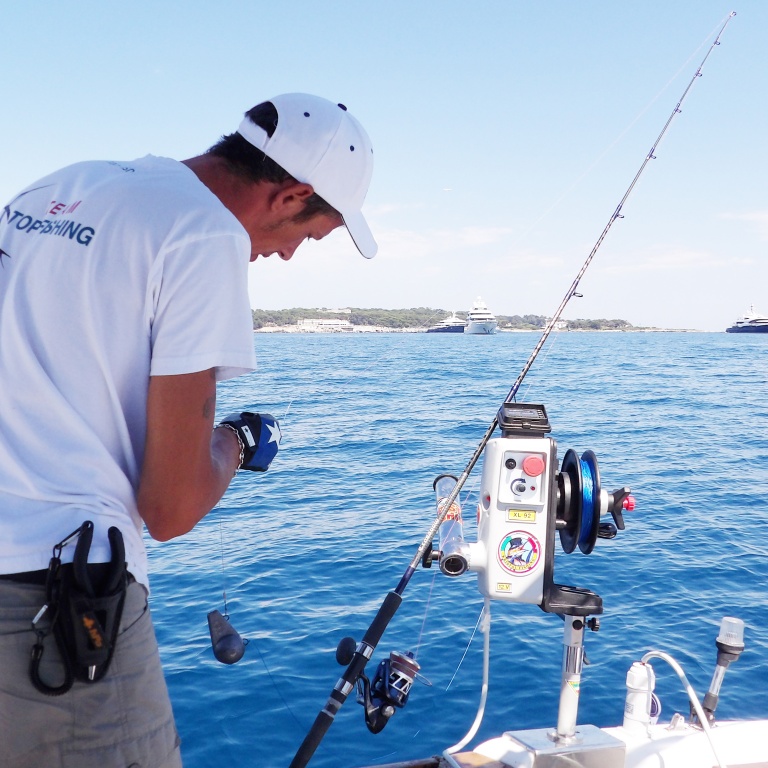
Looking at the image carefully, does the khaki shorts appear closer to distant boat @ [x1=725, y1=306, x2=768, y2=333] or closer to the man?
the man

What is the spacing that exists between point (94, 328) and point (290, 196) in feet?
1.47

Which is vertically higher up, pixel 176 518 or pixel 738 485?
pixel 176 518

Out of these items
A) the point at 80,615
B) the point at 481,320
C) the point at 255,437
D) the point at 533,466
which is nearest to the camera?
the point at 80,615

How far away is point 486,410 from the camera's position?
59.0 feet

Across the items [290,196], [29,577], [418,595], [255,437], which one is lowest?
[418,595]

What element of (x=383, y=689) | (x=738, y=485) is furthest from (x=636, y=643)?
(x=738, y=485)

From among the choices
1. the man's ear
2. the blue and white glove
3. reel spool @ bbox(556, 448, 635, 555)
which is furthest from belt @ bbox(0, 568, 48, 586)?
reel spool @ bbox(556, 448, 635, 555)

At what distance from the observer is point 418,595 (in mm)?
6559

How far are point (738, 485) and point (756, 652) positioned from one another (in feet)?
19.1

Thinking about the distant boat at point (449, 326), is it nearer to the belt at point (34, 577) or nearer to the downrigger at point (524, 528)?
the downrigger at point (524, 528)

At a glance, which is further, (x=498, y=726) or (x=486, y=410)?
(x=486, y=410)

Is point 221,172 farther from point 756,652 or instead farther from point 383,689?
point 756,652

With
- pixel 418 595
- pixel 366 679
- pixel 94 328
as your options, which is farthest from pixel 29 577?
pixel 418 595

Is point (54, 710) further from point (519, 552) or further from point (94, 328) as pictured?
point (519, 552)
